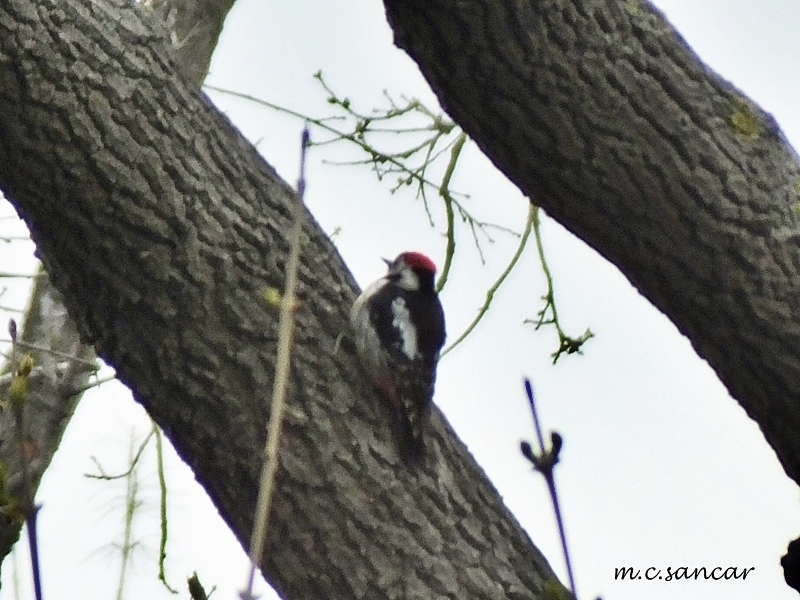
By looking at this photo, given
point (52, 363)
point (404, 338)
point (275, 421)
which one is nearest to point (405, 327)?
point (404, 338)

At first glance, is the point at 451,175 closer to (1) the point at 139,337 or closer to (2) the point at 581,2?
(2) the point at 581,2

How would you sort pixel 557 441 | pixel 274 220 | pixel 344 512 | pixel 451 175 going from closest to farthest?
1. pixel 557 441
2. pixel 344 512
3. pixel 274 220
4. pixel 451 175

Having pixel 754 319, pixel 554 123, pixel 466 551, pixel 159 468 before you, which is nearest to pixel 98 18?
pixel 554 123

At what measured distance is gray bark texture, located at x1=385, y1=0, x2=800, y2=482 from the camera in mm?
2990

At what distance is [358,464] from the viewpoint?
9.70ft

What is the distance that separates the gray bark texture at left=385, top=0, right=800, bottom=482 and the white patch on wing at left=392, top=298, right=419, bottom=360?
0.95 meters

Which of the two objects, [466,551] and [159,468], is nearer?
[466,551]

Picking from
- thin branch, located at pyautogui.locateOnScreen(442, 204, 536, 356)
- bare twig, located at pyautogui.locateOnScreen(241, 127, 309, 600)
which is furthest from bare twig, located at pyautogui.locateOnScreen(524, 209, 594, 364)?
bare twig, located at pyautogui.locateOnScreen(241, 127, 309, 600)

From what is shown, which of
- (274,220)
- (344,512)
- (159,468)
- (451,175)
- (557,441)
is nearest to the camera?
(557,441)

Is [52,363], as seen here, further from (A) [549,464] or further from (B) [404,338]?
(A) [549,464]

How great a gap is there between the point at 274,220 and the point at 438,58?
0.66m

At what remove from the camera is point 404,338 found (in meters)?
4.02

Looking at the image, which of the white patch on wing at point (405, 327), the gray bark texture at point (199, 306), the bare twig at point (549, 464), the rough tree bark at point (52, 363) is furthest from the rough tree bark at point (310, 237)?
the bare twig at point (549, 464)

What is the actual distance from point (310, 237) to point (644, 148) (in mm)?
1017
